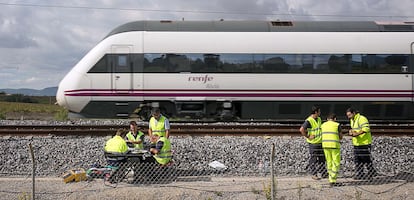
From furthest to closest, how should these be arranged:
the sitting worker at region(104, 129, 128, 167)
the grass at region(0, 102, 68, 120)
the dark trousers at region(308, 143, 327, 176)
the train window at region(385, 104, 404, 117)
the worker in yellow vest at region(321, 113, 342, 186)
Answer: the grass at region(0, 102, 68, 120), the train window at region(385, 104, 404, 117), the dark trousers at region(308, 143, 327, 176), the sitting worker at region(104, 129, 128, 167), the worker in yellow vest at region(321, 113, 342, 186)

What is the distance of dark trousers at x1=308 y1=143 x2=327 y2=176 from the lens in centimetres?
802

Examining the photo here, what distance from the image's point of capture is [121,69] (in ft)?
41.2

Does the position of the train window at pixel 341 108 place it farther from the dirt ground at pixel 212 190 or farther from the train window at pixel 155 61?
the train window at pixel 155 61

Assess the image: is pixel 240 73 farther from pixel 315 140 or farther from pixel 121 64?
pixel 315 140

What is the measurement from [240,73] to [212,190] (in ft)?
19.9

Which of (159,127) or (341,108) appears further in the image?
(341,108)

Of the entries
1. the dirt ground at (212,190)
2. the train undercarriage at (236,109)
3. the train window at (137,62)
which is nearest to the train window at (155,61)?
the train window at (137,62)

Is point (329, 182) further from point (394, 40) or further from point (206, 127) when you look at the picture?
point (394, 40)

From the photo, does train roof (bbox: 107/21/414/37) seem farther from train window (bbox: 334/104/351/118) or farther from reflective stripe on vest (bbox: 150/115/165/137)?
reflective stripe on vest (bbox: 150/115/165/137)

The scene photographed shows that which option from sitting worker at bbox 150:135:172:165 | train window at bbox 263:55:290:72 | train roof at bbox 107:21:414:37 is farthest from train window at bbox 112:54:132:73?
sitting worker at bbox 150:135:172:165

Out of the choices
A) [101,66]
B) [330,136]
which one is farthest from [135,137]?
[101,66]

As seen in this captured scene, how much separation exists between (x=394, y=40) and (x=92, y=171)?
10.1 meters

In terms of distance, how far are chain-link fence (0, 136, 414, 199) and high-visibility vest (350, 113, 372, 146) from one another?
0.20 meters

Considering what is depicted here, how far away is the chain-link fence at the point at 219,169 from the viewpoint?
707 centimetres
